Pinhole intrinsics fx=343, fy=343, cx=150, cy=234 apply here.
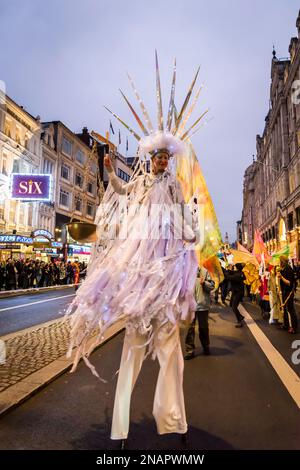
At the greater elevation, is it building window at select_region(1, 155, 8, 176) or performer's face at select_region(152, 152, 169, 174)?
building window at select_region(1, 155, 8, 176)

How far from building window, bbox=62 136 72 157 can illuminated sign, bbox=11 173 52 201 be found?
1549cm

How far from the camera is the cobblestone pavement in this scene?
4558 mm

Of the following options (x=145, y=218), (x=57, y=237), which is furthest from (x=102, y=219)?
(x=57, y=237)

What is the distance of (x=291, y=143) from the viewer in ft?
133

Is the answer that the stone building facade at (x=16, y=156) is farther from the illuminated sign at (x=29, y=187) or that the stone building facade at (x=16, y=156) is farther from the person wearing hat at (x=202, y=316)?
the person wearing hat at (x=202, y=316)

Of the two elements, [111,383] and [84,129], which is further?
[84,129]

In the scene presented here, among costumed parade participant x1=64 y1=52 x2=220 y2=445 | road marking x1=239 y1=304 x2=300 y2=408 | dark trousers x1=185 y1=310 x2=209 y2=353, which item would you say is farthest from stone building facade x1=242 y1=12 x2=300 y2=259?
costumed parade participant x1=64 y1=52 x2=220 y2=445

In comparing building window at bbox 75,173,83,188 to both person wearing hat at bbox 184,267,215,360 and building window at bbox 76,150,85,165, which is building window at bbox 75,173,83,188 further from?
person wearing hat at bbox 184,267,215,360

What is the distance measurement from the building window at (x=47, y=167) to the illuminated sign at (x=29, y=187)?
10.3 metres
